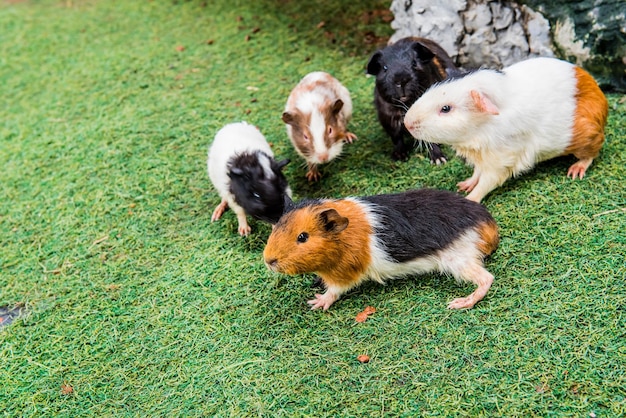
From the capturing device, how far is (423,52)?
4395mm

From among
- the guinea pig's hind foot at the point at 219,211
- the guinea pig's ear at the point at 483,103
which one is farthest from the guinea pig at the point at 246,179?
the guinea pig's ear at the point at 483,103

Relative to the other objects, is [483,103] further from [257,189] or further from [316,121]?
[257,189]

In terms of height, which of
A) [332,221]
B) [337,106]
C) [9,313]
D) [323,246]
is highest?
[337,106]

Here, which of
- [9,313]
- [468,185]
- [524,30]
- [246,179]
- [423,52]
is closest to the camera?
[9,313]

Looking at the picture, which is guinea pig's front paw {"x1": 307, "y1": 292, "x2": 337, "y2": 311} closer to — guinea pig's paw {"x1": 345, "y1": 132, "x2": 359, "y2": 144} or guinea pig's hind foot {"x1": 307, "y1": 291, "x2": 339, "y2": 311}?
guinea pig's hind foot {"x1": 307, "y1": 291, "x2": 339, "y2": 311}

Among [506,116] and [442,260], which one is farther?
[506,116]

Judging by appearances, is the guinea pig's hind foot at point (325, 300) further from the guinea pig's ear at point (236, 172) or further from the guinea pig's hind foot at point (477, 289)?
the guinea pig's ear at point (236, 172)

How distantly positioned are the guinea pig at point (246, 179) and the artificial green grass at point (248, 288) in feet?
0.85

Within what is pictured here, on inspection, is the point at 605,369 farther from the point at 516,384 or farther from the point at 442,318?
the point at 442,318

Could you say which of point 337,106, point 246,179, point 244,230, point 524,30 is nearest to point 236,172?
point 246,179

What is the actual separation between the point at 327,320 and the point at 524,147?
1.83 meters

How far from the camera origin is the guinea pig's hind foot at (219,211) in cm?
454

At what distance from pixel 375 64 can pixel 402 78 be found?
0.31 m

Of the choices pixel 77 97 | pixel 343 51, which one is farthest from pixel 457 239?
pixel 77 97
